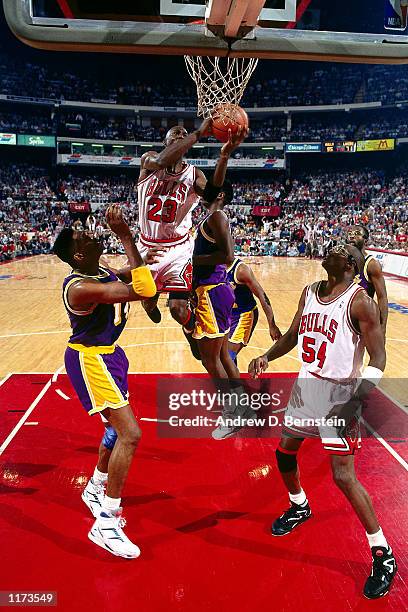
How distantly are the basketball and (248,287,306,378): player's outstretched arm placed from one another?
1393mm

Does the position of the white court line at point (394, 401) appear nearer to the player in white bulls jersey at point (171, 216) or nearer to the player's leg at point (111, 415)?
the player in white bulls jersey at point (171, 216)

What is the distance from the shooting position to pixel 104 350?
3.41m

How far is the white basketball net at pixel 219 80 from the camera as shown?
4672 mm

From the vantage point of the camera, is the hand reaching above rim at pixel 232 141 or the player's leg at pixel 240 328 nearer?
the hand reaching above rim at pixel 232 141

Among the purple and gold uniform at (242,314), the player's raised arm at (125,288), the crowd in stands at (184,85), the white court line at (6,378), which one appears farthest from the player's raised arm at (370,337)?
the crowd in stands at (184,85)

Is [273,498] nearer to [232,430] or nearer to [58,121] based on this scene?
[232,430]

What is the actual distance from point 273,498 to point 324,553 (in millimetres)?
693

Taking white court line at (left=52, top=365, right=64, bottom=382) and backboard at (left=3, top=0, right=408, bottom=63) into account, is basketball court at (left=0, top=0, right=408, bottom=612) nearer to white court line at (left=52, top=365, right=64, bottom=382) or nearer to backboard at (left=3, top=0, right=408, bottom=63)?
backboard at (left=3, top=0, right=408, bottom=63)

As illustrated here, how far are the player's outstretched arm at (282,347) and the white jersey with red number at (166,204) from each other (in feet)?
4.90

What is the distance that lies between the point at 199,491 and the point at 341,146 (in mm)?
32850

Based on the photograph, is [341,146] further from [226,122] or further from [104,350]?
[104,350]

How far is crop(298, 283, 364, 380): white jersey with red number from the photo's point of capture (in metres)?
2.96

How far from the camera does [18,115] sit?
1351 inches

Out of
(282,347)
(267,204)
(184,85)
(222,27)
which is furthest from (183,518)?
(184,85)
